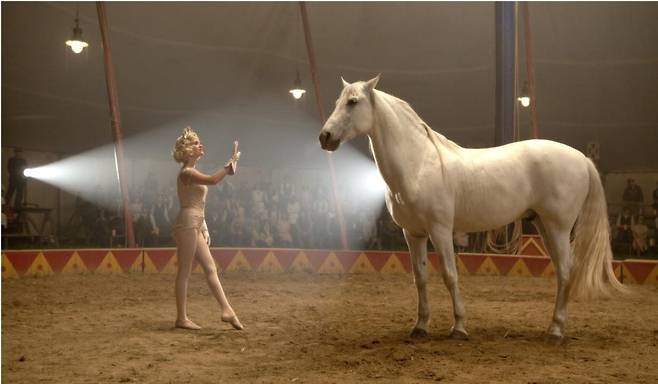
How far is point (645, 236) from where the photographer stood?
462 inches

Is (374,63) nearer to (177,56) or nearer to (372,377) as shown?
(177,56)

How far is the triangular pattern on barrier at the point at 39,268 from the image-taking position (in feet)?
29.6

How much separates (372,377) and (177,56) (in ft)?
38.9

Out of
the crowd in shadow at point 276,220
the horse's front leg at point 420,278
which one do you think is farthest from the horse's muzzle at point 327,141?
the crowd in shadow at point 276,220

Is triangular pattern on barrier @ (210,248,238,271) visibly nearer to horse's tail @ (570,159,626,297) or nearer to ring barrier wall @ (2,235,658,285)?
ring barrier wall @ (2,235,658,285)

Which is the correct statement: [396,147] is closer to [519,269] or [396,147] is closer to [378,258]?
[378,258]

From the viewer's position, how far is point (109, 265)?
948 centimetres

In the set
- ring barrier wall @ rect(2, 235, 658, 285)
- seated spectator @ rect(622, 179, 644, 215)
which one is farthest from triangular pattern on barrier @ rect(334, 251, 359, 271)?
seated spectator @ rect(622, 179, 644, 215)

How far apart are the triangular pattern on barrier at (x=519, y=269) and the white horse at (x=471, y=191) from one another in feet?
14.4

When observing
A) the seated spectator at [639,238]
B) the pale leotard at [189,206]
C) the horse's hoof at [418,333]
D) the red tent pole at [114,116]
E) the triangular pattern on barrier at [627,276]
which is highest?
the red tent pole at [114,116]

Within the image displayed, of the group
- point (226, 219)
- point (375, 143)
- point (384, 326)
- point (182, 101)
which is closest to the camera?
point (375, 143)

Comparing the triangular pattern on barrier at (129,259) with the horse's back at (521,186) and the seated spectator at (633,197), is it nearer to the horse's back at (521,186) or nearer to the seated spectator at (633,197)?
the horse's back at (521,186)

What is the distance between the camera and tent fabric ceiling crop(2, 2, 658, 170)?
41.8 feet

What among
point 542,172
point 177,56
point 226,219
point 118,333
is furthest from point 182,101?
point 542,172
